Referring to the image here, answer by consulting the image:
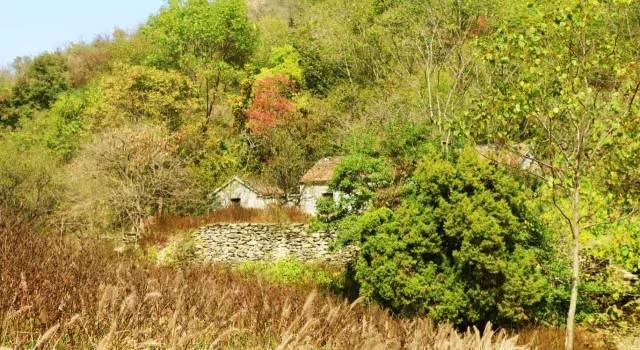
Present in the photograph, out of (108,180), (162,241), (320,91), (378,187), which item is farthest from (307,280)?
(320,91)

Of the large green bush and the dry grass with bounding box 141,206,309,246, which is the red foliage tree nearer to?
the dry grass with bounding box 141,206,309,246

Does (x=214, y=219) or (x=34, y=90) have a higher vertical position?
(x=34, y=90)

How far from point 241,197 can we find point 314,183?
4.88 meters

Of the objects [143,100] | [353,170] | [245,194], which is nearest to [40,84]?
[143,100]

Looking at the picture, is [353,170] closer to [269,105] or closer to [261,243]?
[261,243]

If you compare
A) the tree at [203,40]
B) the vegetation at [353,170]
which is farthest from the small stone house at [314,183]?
the tree at [203,40]

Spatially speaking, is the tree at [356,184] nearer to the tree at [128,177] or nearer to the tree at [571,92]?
the tree at [571,92]

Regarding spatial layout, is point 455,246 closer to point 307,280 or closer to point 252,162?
point 307,280

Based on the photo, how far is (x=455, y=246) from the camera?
542 inches

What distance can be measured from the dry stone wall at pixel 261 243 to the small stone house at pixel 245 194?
593cm

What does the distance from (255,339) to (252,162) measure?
30277mm

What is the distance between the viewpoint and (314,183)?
94.6ft

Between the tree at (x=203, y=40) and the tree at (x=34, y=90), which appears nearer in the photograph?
the tree at (x=203, y=40)

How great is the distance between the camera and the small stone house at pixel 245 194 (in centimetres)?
3050
